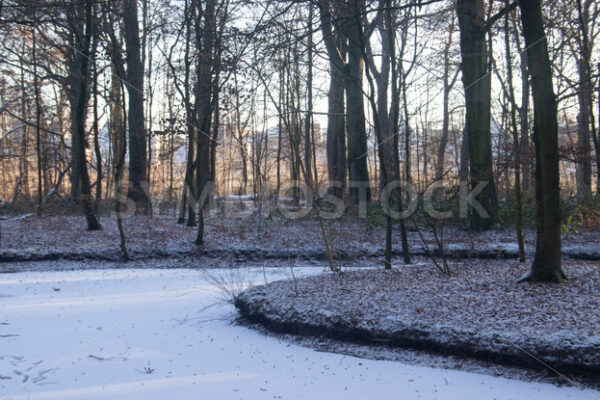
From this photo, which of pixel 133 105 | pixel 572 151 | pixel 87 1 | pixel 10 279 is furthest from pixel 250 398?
A: pixel 133 105

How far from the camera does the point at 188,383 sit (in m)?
4.32

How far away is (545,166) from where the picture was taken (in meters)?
6.00

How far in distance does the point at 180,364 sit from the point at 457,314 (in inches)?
110

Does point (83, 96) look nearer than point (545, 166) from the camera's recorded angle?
No

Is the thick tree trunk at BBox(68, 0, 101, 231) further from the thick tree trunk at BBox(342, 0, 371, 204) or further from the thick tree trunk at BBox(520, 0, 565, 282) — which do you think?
the thick tree trunk at BBox(520, 0, 565, 282)

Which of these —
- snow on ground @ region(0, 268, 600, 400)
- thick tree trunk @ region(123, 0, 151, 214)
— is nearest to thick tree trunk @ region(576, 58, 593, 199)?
snow on ground @ region(0, 268, 600, 400)

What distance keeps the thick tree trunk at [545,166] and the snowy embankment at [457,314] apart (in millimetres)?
316

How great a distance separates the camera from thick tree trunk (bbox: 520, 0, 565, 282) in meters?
6.00

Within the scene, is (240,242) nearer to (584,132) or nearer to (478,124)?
(478,124)

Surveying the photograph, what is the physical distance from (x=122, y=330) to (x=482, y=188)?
973 centimetres

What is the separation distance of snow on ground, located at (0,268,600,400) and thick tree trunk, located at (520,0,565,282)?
2392 millimetres

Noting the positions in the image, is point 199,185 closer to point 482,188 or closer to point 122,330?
point 122,330

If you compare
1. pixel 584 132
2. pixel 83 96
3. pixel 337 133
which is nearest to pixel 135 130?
pixel 83 96

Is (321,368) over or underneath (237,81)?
underneath
